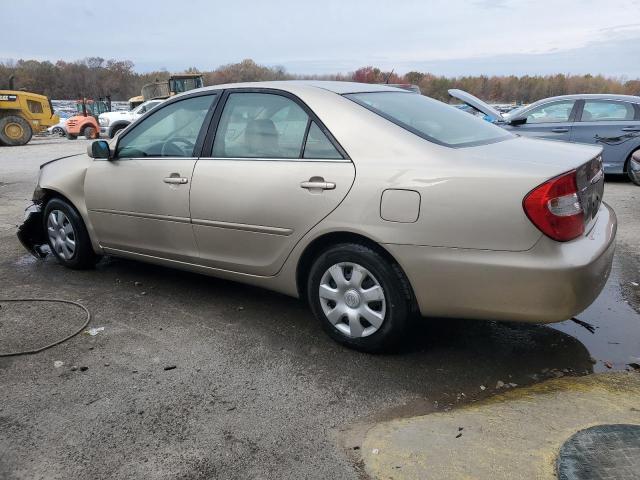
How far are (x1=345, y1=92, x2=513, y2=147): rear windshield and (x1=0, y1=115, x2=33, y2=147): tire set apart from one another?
2082 centimetres

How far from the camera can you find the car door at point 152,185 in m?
4.02

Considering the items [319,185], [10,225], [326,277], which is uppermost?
[319,185]

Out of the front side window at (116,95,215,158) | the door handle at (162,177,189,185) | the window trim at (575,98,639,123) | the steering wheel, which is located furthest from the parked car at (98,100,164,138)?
Answer: the door handle at (162,177,189,185)

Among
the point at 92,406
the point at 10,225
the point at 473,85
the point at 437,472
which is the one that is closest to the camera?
the point at 437,472

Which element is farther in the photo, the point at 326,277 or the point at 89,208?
the point at 89,208

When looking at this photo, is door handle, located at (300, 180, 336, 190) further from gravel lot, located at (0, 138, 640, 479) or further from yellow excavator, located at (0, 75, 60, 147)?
yellow excavator, located at (0, 75, 60, 147)

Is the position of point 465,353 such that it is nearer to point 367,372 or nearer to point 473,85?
point 367,372

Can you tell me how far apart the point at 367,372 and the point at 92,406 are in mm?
1489

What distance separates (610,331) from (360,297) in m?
1.80

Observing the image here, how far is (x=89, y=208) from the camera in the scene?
4660 millimetres

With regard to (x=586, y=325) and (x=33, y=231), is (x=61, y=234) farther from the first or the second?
(x=586, y=325)

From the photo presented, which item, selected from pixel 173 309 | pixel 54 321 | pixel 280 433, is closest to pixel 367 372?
pixel 280 433

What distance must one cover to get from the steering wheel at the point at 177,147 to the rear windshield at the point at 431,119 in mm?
1262

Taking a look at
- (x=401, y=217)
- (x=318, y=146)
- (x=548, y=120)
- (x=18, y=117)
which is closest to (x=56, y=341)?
(x=318, y=146)
